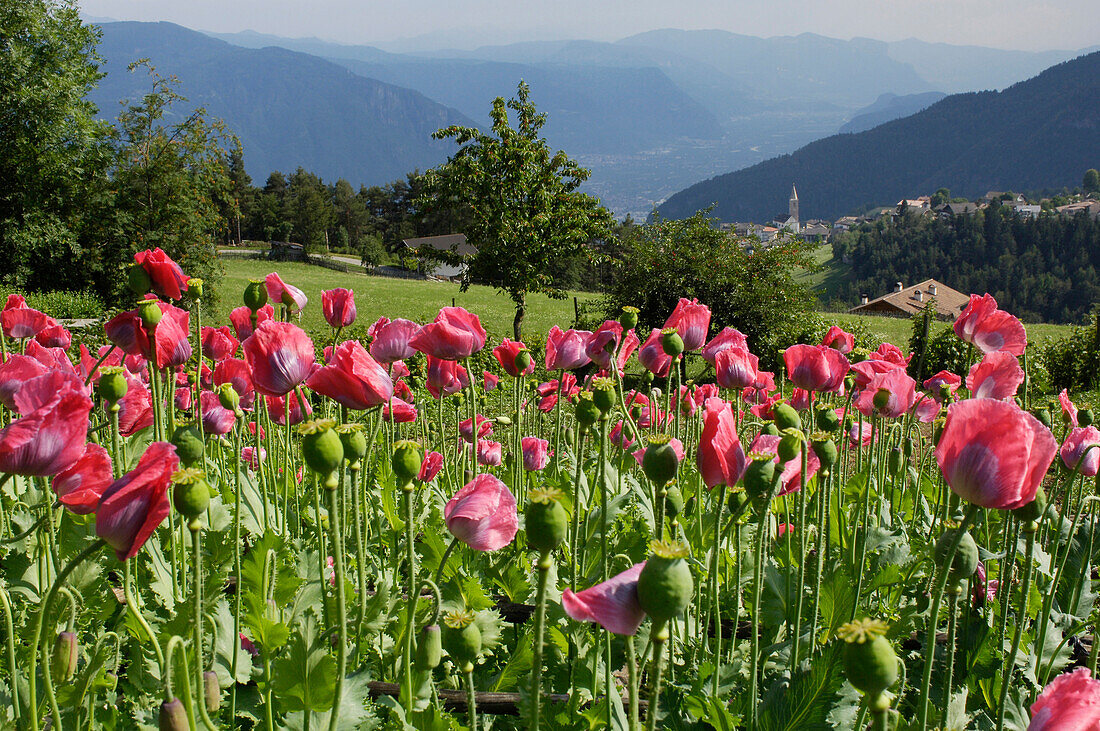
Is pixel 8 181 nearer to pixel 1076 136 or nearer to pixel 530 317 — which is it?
pixel 530 317

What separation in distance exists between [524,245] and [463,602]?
1992 cm

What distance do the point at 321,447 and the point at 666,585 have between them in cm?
48

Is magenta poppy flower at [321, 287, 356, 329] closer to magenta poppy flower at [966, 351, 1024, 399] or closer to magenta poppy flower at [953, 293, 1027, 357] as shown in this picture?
magenta poppy flower at [966, 351, 1024, 399]

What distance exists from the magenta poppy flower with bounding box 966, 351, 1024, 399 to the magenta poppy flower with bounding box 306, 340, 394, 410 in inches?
54.8

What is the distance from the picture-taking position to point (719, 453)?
1.37 metres

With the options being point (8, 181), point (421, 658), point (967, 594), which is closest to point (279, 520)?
point (421, 658)

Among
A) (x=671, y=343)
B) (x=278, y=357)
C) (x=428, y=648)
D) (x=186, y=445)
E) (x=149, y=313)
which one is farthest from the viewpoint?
(x=671, y=343)

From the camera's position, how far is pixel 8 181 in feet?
78.6

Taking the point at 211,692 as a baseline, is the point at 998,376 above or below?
above

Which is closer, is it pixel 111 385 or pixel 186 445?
pixel 186 445

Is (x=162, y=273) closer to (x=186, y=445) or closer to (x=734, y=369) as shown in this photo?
(x=186, y=445)

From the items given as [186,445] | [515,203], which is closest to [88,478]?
[186,445]

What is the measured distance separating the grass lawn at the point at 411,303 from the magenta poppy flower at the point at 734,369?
18.4 meters

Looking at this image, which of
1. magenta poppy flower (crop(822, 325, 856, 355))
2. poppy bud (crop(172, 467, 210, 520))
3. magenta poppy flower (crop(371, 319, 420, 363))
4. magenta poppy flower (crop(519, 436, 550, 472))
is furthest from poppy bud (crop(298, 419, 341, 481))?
magenta poppy flower (crop(822, 325, 856, 355))
